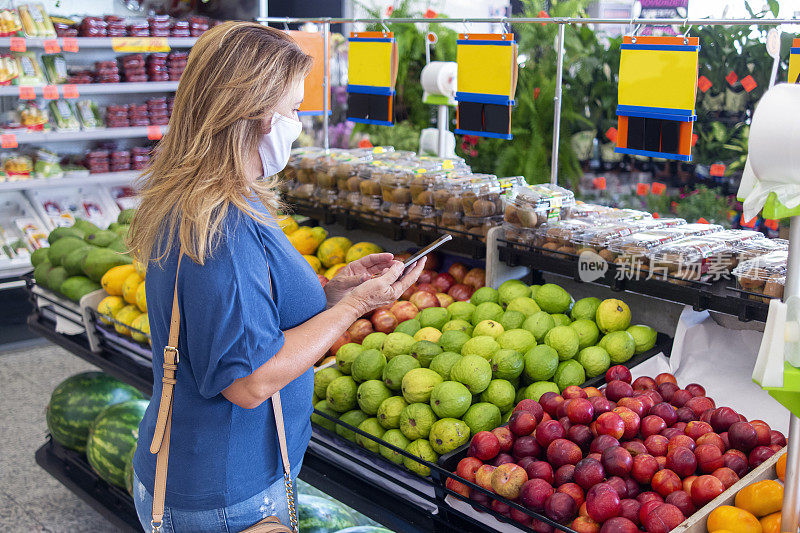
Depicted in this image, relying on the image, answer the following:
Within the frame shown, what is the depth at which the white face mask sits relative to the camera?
1.32 m

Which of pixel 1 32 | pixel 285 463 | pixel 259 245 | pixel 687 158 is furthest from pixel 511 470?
pixel 1 32

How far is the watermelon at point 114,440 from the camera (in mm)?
2602

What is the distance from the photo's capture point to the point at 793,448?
3.74 feet

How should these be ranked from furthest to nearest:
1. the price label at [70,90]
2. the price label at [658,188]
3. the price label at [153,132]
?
the price label at [153,132] → the price label at [70,90] → the price label at [658,188]

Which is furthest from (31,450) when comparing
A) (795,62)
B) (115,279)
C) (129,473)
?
(795,62)

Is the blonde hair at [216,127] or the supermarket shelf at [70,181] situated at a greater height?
the blonde hair at [216,127]

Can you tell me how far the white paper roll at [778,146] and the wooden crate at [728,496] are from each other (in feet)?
2.18

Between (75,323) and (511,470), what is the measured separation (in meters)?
2.36

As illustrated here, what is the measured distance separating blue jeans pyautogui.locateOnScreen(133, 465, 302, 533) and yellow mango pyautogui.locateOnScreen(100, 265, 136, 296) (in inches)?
71.1

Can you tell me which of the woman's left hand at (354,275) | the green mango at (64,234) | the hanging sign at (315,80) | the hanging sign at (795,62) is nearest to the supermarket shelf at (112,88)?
the green mango at (64,234)

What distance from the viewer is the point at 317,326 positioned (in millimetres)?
1356

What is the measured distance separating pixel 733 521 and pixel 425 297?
1483mm

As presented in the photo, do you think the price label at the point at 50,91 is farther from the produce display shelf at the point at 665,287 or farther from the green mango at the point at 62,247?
the produce display shelf at the point at 665,287

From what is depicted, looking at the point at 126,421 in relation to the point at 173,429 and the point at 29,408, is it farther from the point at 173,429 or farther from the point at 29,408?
the point at 29,408
